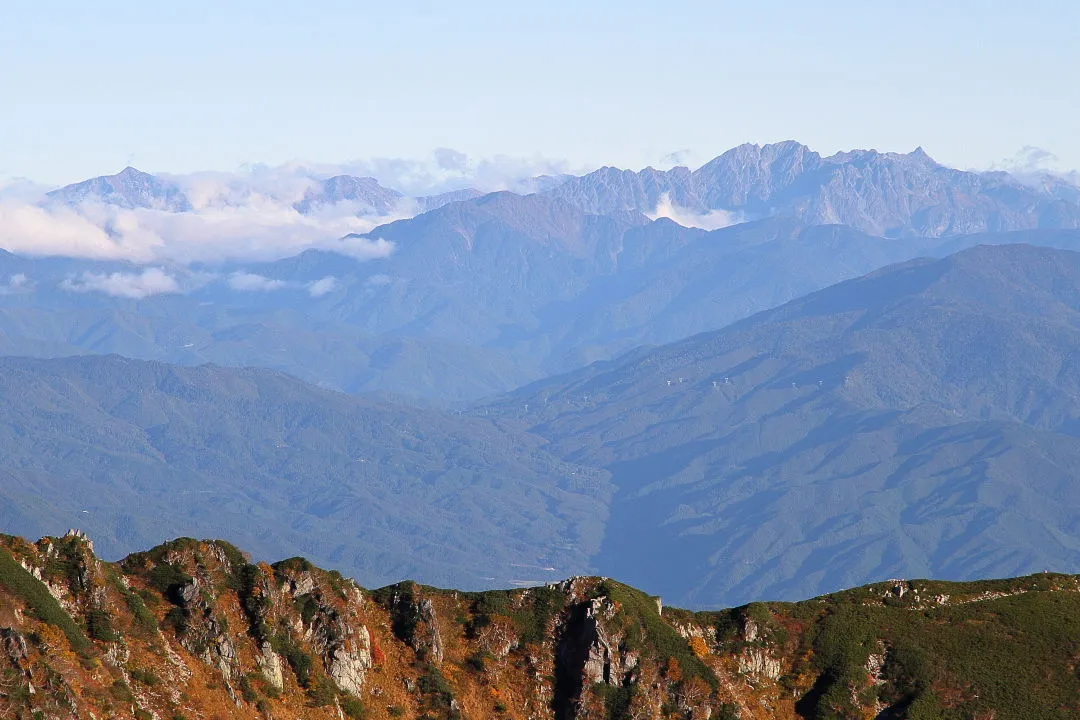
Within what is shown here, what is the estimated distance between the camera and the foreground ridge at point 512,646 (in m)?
98.9

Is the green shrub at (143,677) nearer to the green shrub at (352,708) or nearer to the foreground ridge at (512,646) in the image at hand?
the foreground ridge at (512,646)

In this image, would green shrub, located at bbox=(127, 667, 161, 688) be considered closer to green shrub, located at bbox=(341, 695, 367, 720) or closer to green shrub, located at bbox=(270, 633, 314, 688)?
green shrub, located at bbox=(270, 633, 314, 688)

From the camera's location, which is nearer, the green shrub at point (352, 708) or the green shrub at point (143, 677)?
the green shrub at point (143, 677)

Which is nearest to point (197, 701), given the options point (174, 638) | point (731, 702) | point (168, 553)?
point (174, 638)

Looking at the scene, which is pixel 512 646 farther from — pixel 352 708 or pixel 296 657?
pixel 296 657

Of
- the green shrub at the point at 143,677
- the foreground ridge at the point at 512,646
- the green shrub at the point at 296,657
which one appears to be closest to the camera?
the green shrub at the point at 143,677

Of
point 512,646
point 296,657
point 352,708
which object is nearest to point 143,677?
point 296,657

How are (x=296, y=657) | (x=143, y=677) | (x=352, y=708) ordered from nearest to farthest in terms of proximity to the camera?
(x=143, y=677) < (x=352, y=708) < (x=296, y=657)

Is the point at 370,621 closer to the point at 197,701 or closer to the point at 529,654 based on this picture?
the point at 529,654

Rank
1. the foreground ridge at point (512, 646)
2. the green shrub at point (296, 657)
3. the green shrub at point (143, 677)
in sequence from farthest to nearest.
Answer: the green shrub at point (296, 657) → the foreground ridge at point (512, 646) → the green shrub at point (143, 677)

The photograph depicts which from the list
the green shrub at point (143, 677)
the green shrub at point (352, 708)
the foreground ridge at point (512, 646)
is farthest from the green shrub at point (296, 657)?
the green shrub at point (143, 677)

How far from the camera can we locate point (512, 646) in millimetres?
110750

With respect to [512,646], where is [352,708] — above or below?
below

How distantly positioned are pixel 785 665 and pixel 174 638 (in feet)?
134
